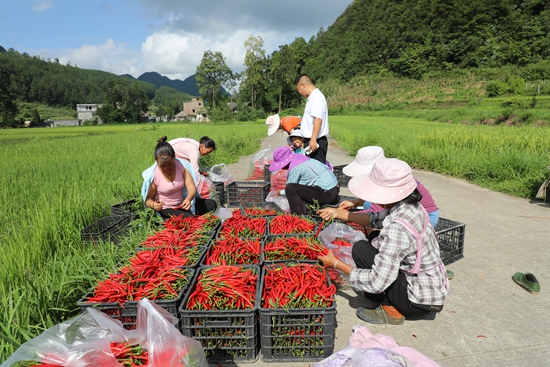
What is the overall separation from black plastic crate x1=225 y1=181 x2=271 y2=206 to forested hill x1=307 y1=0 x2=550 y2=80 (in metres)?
53.2

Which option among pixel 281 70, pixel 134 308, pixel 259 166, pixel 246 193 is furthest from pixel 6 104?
pixel 134 308

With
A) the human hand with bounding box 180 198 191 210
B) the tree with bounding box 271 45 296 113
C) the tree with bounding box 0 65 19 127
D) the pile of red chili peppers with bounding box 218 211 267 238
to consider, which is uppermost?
the tree with bounding box 271 45 296 113

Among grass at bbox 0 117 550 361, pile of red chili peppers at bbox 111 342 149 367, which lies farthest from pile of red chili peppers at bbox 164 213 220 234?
pile of red chili peppers at bbox 111 342 149 367

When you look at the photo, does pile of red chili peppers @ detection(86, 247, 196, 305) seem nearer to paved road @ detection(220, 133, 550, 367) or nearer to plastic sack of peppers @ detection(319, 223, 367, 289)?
paved road @ detection(220, 133, 550, 367)

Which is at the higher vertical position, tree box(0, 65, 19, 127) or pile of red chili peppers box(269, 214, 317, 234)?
tree box(0, 65, 19, 127)

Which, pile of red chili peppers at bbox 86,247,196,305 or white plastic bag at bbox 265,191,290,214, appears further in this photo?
white plastic bag at bbox 265,191,290,214

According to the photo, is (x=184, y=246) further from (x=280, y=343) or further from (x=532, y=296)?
(x=532, y=296)

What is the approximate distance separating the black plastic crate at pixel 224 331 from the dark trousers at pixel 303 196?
258cm

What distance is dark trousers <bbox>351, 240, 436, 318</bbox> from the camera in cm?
269

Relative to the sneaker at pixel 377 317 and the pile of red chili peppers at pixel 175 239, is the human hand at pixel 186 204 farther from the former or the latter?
the sneaker at pixel 377 317

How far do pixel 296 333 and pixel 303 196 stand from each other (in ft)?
8.87

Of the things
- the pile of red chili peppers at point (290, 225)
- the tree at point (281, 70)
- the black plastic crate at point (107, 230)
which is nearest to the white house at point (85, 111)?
the tree at point (281, 70)

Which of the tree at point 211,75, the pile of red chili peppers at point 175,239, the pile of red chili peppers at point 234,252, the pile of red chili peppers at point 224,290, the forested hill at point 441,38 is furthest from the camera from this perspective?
the tree at point 211,75

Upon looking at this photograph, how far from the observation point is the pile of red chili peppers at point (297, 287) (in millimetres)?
2371
